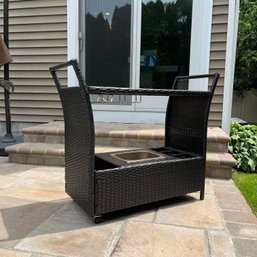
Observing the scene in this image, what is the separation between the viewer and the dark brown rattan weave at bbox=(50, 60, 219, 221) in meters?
1.67

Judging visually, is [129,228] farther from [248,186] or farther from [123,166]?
[248,186]

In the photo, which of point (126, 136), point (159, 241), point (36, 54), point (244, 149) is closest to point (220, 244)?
point (159, 241)

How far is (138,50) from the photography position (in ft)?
12.3

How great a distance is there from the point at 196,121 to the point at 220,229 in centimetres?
75

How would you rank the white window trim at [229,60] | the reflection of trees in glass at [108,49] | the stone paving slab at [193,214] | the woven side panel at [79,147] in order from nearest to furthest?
1. the woven side panel at [79,147]
2. the stone paving slab at [193,214]
3. the white window trim at [229,60]
4. the reflection of trees in glass at [108,49]

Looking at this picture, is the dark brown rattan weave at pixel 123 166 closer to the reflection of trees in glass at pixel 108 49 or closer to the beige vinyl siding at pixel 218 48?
the beige vinyl siding at pixel 218 48

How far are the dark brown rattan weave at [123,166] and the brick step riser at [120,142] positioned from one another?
2.62 ft

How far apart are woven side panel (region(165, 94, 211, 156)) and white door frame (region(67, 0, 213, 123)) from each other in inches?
54.8

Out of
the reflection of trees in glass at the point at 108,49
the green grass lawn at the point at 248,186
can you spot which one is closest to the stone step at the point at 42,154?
the green grass lawn at the point at 248,186

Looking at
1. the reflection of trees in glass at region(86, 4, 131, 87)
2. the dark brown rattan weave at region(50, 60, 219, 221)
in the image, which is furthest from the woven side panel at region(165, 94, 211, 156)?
the reflection of trees in glass at region(86, 4, 131, 87)

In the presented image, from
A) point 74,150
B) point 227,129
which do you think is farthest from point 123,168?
point 227,129

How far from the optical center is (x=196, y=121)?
2.11 m

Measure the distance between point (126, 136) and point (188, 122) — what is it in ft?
3.42

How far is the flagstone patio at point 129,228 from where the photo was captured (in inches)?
57.1
